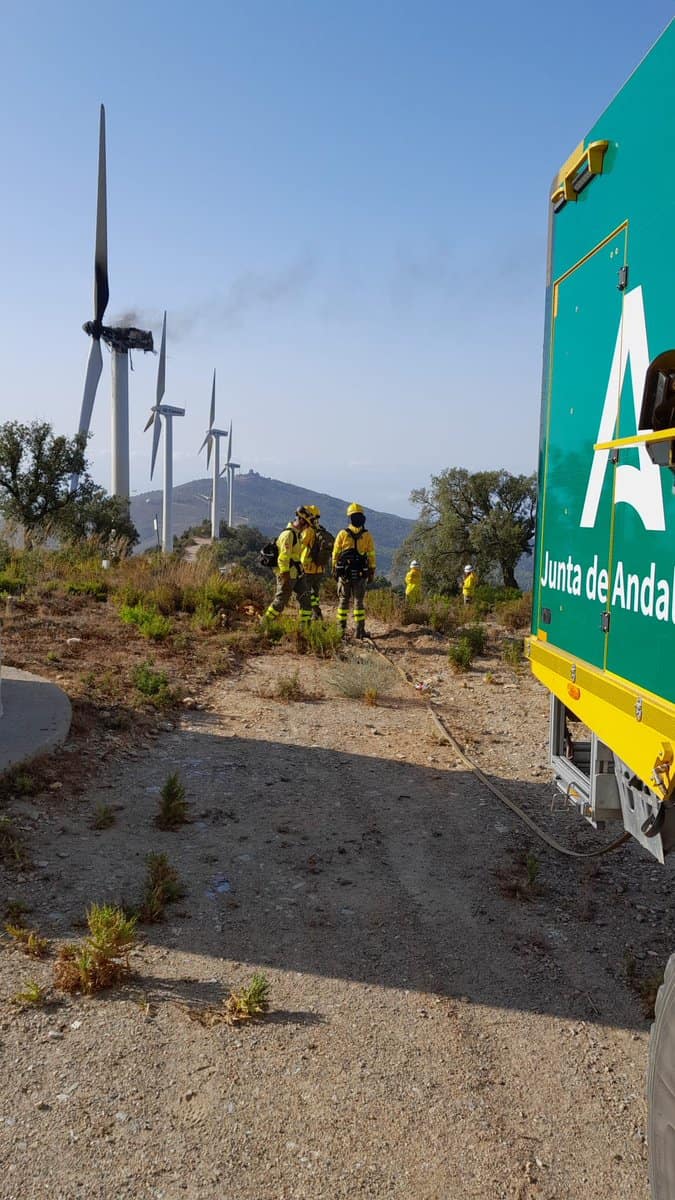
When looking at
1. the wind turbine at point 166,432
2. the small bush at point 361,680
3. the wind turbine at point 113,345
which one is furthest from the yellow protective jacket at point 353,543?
the wind turbine at point 166,432

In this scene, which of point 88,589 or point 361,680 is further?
point 88,589

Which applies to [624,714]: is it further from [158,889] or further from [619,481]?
[158,889]

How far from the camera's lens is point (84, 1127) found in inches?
116

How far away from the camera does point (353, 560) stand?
14.1 meters

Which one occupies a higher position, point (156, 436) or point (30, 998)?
Result: point (156, 436)

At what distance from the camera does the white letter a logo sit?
9.22 feet

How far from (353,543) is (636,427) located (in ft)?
37.1

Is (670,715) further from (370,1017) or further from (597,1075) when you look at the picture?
(370,1017)

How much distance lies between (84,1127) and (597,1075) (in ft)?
6.55

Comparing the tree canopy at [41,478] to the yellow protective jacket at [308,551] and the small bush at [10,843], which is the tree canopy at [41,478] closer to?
the yellow protective jacket at [308,551]

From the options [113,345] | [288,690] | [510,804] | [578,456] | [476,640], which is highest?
[113,345]

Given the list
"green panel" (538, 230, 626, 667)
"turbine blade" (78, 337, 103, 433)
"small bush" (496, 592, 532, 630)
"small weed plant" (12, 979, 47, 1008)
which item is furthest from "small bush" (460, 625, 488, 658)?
"turbine blade" (78, 337, 103, 433)

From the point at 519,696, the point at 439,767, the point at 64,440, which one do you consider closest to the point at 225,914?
the point at 439,767

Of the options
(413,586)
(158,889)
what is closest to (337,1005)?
(158,889)
